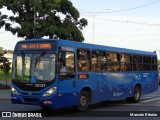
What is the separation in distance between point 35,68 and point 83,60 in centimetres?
233

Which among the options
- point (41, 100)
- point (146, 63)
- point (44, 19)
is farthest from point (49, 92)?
point (44, 19)

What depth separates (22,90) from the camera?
15.5 meters

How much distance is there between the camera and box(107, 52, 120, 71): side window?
18.8 m

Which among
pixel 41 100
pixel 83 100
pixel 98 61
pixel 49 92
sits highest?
pixel 98 61

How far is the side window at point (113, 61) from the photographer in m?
18.8

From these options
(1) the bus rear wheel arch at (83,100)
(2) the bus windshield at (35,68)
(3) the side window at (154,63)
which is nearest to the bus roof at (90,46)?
(3) the side window at (154,63)

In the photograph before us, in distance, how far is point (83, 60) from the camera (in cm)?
1672

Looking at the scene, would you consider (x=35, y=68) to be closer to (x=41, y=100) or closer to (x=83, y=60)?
(x=41, y=100)

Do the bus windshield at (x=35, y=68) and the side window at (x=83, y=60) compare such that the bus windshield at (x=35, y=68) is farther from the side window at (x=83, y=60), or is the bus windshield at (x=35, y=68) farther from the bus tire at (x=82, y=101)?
the bus tire at (x=82, y=101)

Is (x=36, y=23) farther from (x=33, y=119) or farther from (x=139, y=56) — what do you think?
(x=33, y=119)

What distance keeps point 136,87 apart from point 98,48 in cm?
480

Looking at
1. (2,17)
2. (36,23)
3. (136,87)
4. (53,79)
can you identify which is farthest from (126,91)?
(2,17)

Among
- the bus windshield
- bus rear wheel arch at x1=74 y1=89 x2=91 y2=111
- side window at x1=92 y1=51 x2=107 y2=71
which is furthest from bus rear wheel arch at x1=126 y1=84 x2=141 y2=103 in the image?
the bus windshield

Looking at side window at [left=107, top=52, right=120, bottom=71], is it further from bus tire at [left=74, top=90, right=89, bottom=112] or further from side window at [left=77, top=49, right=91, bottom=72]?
bus tire at [left=74, top=90, right=89, bottom=112]
